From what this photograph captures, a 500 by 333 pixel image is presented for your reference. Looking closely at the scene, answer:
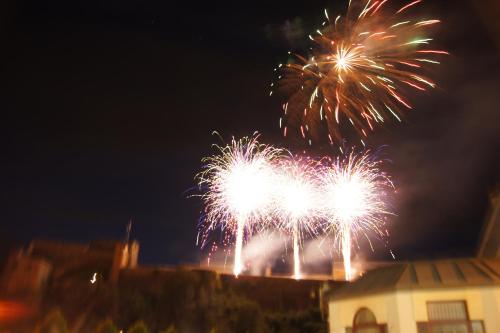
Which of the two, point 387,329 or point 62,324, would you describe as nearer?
point 387,329

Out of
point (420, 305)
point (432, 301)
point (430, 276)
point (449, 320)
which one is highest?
point (430, 276)

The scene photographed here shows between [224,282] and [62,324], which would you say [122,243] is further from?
[62,324]

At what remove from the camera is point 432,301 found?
1619 cm

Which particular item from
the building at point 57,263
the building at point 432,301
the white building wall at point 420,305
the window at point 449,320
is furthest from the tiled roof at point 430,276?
the building at point 57,263

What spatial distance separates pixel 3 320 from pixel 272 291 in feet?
72.0

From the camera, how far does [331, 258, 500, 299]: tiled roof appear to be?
1617 centimetres

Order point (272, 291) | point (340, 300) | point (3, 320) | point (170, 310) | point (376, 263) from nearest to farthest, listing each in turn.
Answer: point (340, 300) → point (3, 320) → point (170, 310) → point (272, 291) → point (376, 263)

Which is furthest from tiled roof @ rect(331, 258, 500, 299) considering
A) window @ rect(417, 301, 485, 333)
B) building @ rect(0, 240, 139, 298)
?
building @ rect(0, 240, 139, 298)

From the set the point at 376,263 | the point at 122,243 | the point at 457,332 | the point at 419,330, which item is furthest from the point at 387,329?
the point at 376,263

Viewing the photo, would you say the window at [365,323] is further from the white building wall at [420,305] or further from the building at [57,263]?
the building at [57,263]

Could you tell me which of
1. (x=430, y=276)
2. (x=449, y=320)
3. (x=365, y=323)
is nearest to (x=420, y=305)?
(x=449, y=320)

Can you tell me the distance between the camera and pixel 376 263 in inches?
2104

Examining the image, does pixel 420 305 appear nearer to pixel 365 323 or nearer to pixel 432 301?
pixel 432 301

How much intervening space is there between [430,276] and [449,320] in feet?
6.33
